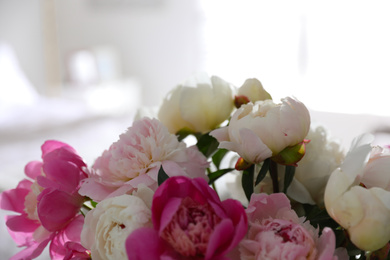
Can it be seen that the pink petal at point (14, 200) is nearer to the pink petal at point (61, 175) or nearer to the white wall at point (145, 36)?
the pink petal at point (61, 175)

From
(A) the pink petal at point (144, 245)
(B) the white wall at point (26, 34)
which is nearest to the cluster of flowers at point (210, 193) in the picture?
(A) the pink petal at point (144, 245)

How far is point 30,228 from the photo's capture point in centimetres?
46

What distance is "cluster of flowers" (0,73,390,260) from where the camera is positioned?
1.03 ft

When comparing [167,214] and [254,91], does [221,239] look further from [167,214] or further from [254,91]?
[254,91]

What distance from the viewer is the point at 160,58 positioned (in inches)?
159

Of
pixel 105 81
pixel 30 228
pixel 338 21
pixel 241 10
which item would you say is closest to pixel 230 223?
pixel 30 228

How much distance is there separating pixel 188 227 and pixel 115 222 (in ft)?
0.22

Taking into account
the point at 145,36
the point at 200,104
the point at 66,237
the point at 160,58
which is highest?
the point at 200,104

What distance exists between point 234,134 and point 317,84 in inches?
114

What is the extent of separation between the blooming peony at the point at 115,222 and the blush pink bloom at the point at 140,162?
3cm

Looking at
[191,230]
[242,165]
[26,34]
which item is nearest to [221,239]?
[191,230]

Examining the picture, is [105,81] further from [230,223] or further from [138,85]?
[230,223]

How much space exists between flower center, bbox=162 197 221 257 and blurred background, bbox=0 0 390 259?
150 cm

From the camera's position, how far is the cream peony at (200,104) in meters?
0.48
